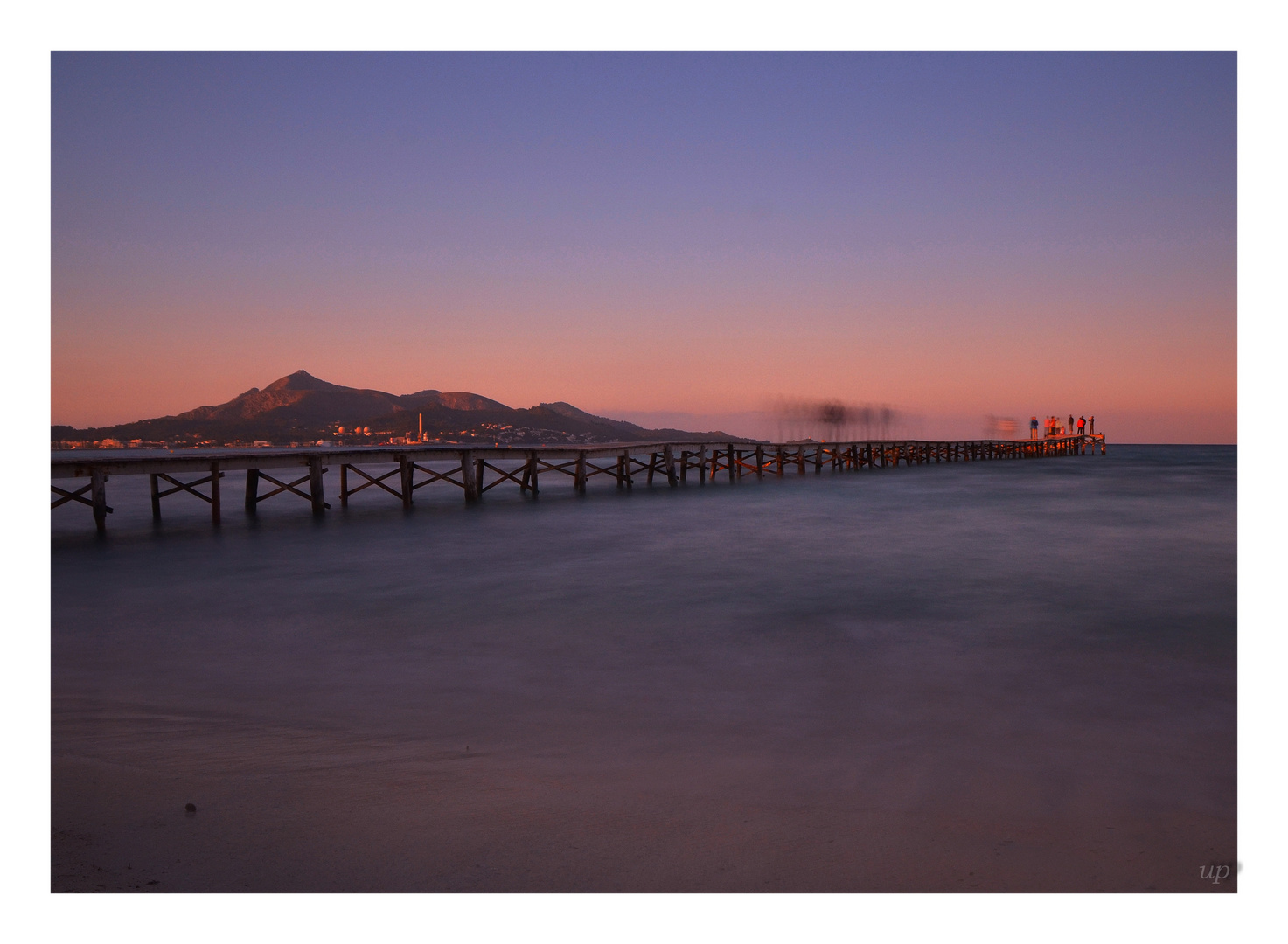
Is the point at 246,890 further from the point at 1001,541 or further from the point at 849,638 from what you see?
the point at 1001,541

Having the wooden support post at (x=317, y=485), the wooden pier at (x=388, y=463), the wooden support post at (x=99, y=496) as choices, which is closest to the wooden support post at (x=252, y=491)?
the wooden pier at (x=388, y=463)

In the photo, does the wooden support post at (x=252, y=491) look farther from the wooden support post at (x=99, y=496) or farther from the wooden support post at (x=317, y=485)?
the wooden support post at (x=99, y=496)

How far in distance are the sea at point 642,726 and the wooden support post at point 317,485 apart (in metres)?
7.44

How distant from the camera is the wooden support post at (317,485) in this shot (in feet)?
62.7

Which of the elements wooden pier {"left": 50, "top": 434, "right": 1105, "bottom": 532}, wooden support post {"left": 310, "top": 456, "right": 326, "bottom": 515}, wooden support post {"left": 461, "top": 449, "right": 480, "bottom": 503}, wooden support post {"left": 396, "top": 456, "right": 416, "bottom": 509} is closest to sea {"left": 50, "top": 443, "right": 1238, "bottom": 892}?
wooden pier {"left": 50, "top": 434, "right": 1105, "bottom": 532}

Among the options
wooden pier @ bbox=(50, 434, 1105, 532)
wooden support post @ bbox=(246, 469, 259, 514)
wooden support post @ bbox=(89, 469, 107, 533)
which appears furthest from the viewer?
wooden support post @ bbox=(246, 469, 259, 514)

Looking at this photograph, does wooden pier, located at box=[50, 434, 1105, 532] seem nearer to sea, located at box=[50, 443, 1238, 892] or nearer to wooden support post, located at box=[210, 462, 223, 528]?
wooden support post, located at box=[210, 462, 223, 528]

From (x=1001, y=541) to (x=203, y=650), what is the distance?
12584mm

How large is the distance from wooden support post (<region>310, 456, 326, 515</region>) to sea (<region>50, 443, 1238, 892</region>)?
7.44 metres

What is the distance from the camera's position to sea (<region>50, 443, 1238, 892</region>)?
10.4ft

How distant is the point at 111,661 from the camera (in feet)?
20.8
